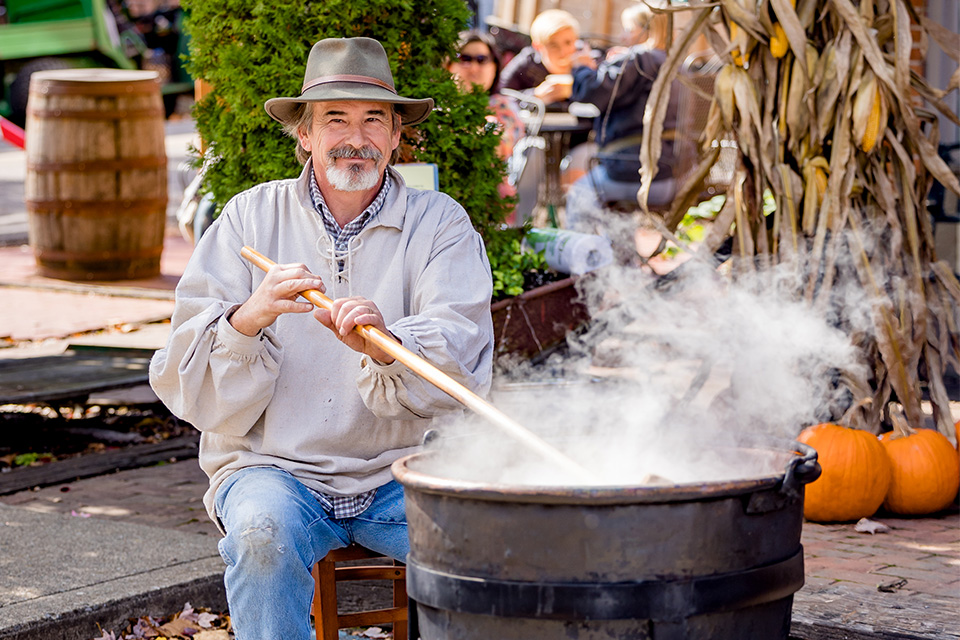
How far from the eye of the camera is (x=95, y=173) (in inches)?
330

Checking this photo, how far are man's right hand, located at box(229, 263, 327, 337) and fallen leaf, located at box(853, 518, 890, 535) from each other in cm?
220

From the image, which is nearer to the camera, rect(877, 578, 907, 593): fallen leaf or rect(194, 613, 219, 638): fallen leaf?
rect(877, 578, 907, 593): fallen leaf

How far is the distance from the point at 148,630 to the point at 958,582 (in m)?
2.17

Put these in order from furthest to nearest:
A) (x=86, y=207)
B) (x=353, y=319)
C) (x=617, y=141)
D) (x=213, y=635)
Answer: (x=86, y=207) → (x=617, y=141) → (x=213, y=635) → (x=353, y=319)

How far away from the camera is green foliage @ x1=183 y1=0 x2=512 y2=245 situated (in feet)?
13.2

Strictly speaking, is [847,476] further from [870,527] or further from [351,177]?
[351,177]

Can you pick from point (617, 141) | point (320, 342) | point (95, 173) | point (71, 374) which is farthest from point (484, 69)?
point (320, 342)

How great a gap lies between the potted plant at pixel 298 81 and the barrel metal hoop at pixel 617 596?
7.85 ft

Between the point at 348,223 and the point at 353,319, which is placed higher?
the point at 348,223

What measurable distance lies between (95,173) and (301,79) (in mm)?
4805

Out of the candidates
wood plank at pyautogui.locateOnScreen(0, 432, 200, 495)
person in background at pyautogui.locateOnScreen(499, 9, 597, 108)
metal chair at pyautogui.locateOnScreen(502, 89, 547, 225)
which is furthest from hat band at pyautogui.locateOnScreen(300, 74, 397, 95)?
person in background at pyautogui.locateOnScreen(499, 9, 597, 108)

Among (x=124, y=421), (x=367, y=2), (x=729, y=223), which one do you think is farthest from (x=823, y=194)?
(x=124, y=421)

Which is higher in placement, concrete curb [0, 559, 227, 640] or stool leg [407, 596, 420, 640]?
stool leg [407, 596, 420, 640]

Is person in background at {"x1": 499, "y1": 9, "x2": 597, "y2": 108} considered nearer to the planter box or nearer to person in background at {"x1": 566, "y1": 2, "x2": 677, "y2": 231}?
person in background at {"x1": 566, "y1": 2, "x2": 677, "y2": 231}
